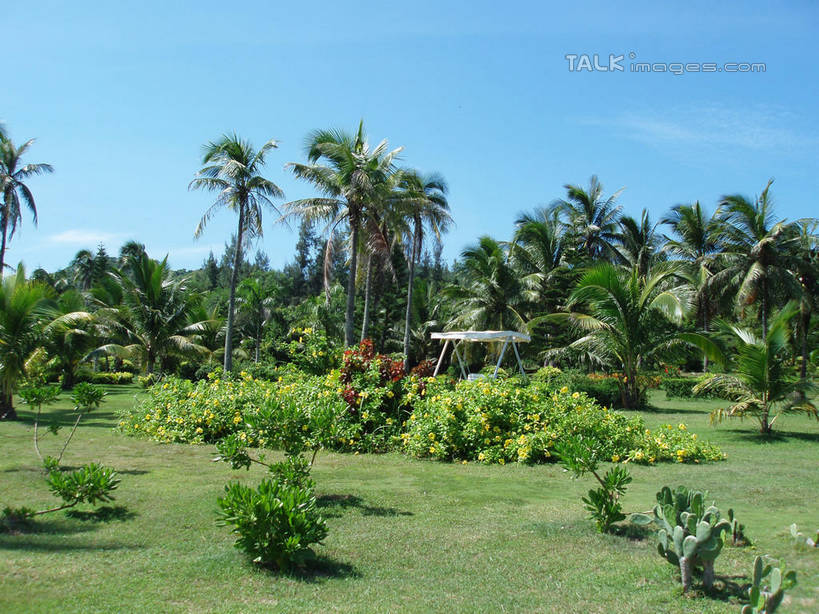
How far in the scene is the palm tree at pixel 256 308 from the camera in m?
37.8

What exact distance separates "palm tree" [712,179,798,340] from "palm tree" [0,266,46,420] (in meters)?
24.9

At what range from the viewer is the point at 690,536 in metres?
4.25

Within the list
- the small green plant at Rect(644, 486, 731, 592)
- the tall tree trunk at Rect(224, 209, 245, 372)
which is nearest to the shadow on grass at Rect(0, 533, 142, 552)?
the small green plant at Rect(644, 486, 731, 592)

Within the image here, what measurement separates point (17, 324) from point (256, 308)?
2493cm

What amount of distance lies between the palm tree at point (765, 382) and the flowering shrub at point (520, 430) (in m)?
2.65

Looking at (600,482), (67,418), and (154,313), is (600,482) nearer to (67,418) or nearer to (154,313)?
(67,418)

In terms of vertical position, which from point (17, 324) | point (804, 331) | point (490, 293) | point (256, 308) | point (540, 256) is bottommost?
point (17, 324)

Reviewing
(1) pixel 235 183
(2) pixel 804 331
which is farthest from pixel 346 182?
(2) pixel 804 331

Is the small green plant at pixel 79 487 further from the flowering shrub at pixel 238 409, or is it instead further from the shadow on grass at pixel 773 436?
the shadow on grass at pixel 773 436

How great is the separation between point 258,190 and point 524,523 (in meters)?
20.9

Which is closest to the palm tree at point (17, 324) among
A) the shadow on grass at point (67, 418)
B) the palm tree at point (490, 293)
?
the shadow on grass at point (67, 418)

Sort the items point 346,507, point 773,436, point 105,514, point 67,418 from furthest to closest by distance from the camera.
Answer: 1. point 67,418
2. point 773,436
3. point 346,507
4. point 105,514

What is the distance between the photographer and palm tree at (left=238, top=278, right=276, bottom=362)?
1490 inches

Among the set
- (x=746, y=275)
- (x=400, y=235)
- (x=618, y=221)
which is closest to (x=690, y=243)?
(x=618, y=221)
